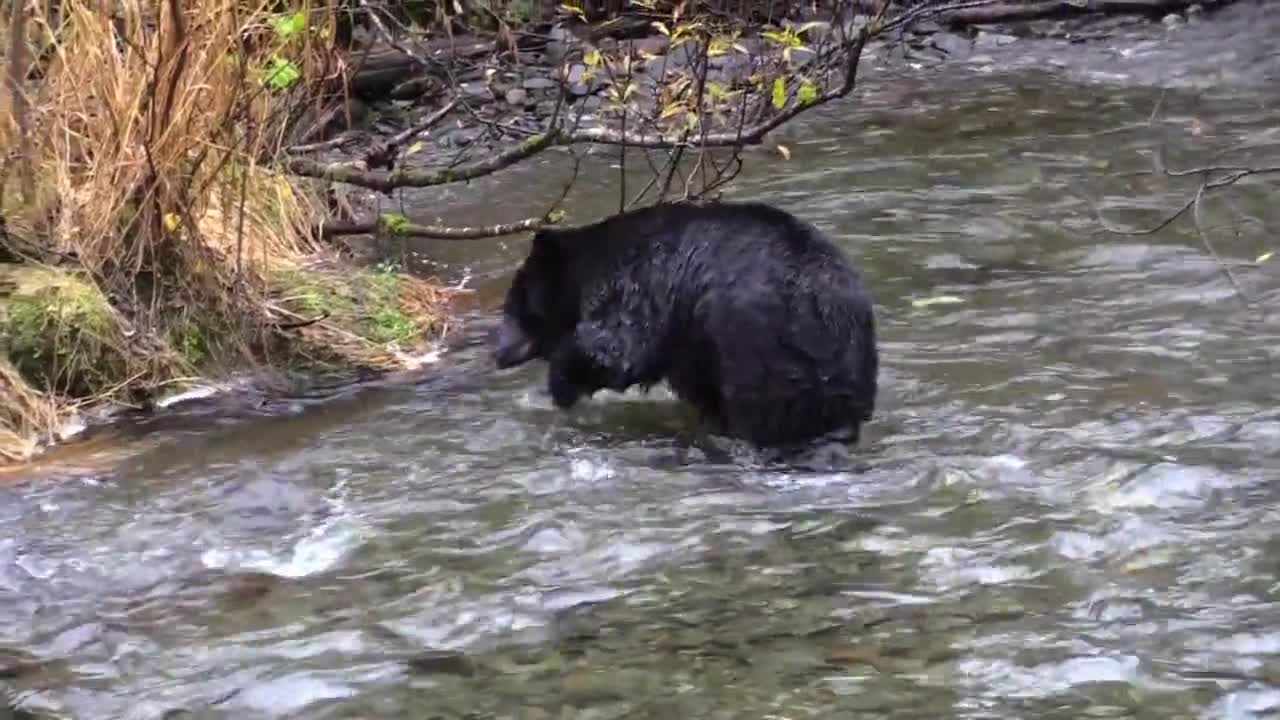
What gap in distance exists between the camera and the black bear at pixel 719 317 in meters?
5.08

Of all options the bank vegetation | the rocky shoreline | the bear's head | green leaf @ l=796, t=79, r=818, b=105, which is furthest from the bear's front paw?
the rocky shoreline

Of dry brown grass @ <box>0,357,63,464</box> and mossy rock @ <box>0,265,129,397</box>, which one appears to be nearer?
dry brown grass @ <box>0,357,63,464</box>

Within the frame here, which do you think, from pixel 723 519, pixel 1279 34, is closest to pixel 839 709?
pixel 723 519

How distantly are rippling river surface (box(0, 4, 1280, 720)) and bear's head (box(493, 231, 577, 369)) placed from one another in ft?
0.50

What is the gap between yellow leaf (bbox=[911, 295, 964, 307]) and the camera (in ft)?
22.0

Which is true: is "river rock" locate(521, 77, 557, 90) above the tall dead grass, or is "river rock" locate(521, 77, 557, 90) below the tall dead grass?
below

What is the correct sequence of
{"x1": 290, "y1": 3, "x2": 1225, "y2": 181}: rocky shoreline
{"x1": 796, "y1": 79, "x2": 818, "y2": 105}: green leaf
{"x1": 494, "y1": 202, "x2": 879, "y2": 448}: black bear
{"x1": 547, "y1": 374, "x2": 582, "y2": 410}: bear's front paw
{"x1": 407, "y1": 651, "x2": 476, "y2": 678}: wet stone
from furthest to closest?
1. {"x1": 290, "y1": 3, "x2": 1225, "y2": 181}: rocky shoreline
2. {"x1": 796, "y1": 79, "x2": 818, "y2": 105}: green leaf
3. {"x1": 547, "y1": 374, "x2": 582, "y2": 410}: bear's front paw
4. {"x1": 494, "y1": 202, "x2": 879, "y2": 448}: black bear
5. {"x1": 407, "y1": 651, "x2": 476, "y2": 678}: wet stone

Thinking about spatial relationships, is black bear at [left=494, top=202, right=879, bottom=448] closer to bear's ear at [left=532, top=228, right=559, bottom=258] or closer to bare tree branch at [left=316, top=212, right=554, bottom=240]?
bear's ear at [left=532, top=228, right=559, bottom=258]

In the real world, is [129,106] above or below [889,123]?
above

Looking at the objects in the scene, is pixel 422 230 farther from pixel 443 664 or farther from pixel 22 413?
pixel 443 664

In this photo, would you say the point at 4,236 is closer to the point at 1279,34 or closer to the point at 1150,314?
the point at 1150,314

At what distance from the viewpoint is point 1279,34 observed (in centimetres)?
1263

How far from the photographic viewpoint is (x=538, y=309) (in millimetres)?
6223

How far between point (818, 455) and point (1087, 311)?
1896mm
